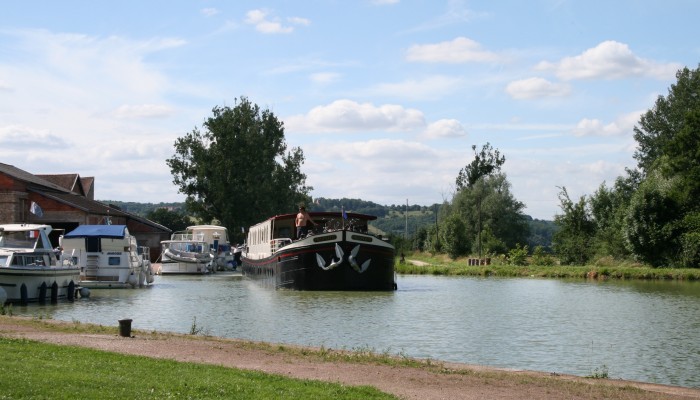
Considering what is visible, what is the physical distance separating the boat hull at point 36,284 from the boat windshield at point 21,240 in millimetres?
1325

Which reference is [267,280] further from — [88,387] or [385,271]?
[88,387]

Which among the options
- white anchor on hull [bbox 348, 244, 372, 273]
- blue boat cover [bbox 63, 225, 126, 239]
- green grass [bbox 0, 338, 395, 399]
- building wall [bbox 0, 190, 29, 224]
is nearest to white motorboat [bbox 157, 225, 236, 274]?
building wall [bbox 0, 190, 29, 224]

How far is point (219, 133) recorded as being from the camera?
84.6 m

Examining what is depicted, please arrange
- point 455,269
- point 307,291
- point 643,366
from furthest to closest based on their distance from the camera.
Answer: point 455,269
point 307,291
point 643,366

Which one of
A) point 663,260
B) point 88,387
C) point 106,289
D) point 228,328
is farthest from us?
point 663,260

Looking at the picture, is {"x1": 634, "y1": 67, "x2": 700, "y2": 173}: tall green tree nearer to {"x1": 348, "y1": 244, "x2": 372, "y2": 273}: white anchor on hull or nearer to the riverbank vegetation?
the riverbank vegetation

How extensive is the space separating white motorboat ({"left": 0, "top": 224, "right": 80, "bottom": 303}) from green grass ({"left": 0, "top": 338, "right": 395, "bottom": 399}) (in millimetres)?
16922

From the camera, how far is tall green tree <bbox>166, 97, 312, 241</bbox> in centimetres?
8312

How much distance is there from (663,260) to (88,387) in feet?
165

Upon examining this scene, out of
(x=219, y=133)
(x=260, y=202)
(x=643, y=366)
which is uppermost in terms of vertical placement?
(x=219, y=133)

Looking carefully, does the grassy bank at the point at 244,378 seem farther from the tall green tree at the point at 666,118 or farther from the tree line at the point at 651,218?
the tall green tree at the point at 666,118

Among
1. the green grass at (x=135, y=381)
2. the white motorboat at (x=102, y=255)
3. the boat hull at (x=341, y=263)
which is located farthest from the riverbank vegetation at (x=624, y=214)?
the green grass at (x=135, y=381)

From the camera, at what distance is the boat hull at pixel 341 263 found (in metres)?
38.3

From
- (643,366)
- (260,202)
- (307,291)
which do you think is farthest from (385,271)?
(260,202)
